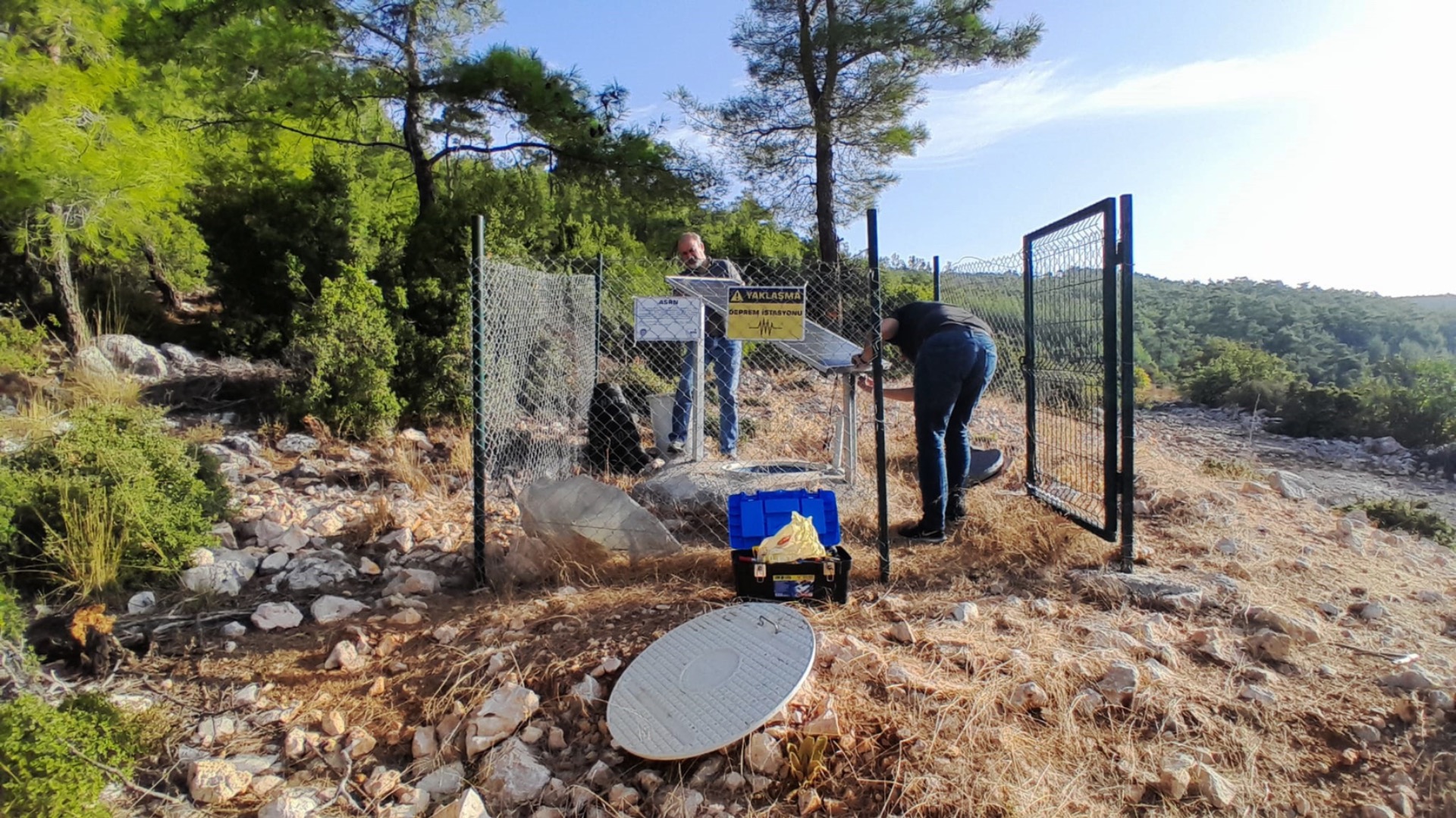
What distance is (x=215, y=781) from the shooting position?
7.14 ft

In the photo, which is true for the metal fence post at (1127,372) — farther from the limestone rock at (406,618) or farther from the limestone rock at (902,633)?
the limestone rock at (406,618)

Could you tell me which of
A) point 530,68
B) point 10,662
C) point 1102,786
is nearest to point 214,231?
point 530,68

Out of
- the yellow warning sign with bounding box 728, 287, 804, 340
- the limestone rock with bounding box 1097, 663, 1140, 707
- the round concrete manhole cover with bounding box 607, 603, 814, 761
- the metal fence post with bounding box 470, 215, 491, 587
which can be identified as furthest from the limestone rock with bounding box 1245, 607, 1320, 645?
the metal fence post with bounding box 470, 215, 491, 587

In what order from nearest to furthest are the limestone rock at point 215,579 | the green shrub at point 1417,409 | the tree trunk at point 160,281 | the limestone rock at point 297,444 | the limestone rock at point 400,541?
the limestone rock at point 215,579
the limestone rock at point 400,541
the limestone rock at point 297,444
the tree trunk at point 160,281
the green shrub at point 1417,409

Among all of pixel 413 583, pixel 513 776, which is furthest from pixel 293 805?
pixel 413 583

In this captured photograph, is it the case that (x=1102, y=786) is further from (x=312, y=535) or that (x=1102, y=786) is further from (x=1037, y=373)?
(x=312, y=535)

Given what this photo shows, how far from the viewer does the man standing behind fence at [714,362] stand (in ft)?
17.9

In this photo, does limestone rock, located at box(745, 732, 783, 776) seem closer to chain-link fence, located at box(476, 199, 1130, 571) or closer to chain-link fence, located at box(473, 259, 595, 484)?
chain-link fence, located at box(476, 199, 1130, 571)

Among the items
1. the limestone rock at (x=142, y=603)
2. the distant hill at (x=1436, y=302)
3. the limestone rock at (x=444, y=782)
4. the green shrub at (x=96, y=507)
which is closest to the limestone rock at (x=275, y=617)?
the limestone rock at (x=142, y=603)

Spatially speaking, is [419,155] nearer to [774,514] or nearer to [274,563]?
[274,563]

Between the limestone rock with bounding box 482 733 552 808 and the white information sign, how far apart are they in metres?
3.05

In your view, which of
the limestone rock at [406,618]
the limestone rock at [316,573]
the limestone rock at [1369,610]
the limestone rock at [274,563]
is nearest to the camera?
the limestone rock at [406,618]

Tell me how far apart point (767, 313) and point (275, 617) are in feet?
8.86

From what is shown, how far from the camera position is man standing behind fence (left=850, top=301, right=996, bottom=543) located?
4066mm
